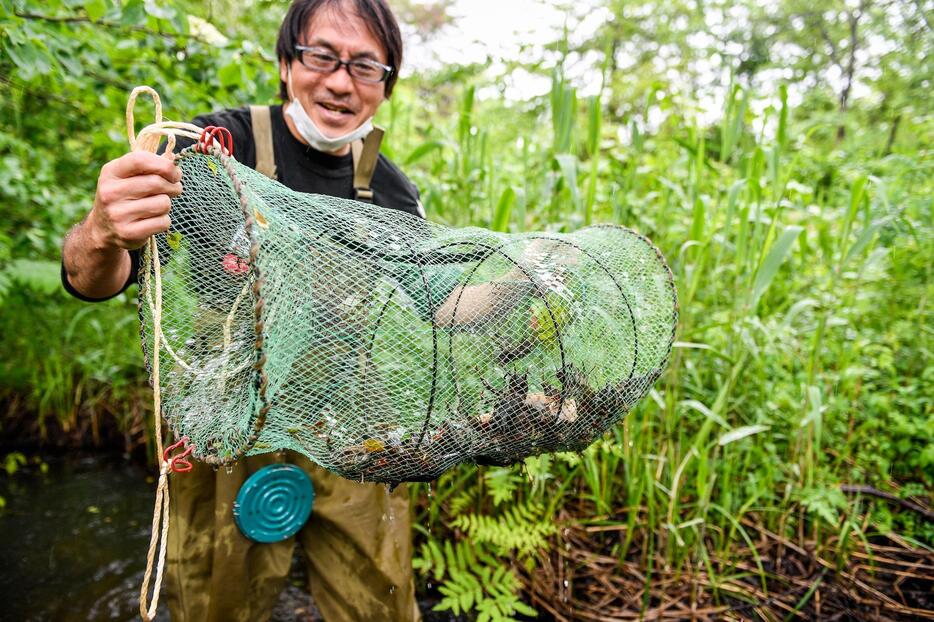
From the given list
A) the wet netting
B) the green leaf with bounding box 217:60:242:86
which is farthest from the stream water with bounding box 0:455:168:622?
the green leaf with bounding box 217:60:242:86

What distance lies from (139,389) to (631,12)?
30.1 ft

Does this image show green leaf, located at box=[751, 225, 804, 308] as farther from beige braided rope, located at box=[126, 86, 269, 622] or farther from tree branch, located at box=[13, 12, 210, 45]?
tree branch, located at box=[13, 12, 210, 45]

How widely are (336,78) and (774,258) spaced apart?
4.86ft

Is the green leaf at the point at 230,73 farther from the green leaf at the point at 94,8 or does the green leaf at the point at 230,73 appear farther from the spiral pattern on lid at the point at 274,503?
the spiral pattern on lid at the point at 274,503

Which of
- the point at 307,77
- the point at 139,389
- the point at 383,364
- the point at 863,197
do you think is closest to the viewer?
the point at 383,364

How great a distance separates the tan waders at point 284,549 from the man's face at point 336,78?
4.6 inches

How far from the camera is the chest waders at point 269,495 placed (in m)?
1.45

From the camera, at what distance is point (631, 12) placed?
9102 mm

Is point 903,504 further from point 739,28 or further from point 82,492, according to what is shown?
point 739,28

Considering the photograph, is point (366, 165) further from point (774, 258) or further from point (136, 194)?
point (774, 258)

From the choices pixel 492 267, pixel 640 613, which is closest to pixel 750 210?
pixel 492 267

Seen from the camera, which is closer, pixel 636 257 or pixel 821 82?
pixel 636 257

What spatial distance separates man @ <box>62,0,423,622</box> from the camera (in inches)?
58.8

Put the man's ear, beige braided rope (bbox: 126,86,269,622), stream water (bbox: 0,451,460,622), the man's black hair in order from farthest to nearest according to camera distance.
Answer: stream water (bbox: 0,451,460,622)
the man's ear
the man's black hair
beige braided rope (bbox: 126,86,269,622)
